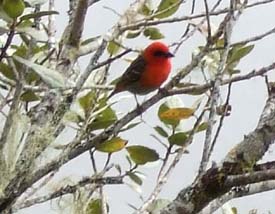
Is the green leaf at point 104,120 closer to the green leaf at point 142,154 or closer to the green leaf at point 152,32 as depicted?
the green leaf at point 142,154

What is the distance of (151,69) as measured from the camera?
1611mm

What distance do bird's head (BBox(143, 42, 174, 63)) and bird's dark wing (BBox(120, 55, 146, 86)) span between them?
0.06 feet

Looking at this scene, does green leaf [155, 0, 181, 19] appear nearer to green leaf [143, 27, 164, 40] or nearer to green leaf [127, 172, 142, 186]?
green leaf [143, 27, 164, 40]

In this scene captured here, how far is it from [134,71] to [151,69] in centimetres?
5

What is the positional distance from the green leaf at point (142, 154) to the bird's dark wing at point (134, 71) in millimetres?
376

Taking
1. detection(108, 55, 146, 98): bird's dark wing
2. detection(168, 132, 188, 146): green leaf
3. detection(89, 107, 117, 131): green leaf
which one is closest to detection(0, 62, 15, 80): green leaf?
detection(89, 107, 117, 131): green leaf

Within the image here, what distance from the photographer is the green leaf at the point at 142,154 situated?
1100mm

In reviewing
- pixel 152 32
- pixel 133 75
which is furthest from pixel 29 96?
pixel 133 75

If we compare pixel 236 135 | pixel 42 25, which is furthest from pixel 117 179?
pixel 236 135

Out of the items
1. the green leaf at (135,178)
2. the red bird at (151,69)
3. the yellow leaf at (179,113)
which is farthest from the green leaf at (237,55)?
the red bird at (151,69)

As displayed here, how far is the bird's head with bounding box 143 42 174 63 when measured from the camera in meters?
1.59

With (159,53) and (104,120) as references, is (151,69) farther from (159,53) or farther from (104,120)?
(104,120)

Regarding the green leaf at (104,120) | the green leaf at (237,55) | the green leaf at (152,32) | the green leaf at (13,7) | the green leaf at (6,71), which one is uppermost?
the green leaf at (152,32)

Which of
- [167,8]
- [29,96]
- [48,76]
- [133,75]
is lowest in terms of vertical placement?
[48,76]
